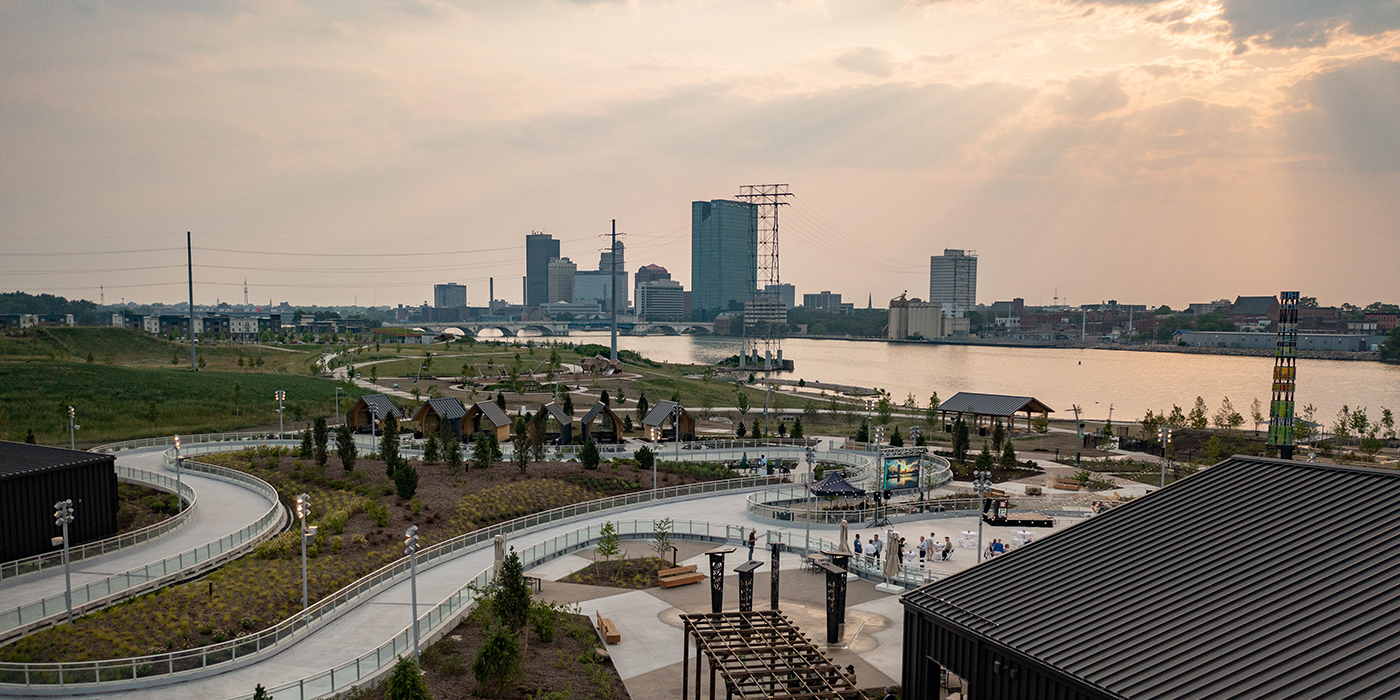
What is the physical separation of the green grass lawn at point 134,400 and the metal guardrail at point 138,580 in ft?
112

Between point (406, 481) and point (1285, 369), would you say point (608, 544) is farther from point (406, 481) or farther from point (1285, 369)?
point (1285, 369)

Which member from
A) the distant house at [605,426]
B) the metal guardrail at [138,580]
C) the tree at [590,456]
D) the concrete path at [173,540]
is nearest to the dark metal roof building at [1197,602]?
the metal guardrail at [138,580]

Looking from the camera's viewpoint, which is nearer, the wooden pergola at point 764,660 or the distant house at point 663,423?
the wooden pergola at point 764,660

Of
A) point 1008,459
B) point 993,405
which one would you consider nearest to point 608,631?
point 1008,459

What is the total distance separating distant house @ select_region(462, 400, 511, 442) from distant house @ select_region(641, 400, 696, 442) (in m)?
9.61

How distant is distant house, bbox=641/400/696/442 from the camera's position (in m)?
53.8

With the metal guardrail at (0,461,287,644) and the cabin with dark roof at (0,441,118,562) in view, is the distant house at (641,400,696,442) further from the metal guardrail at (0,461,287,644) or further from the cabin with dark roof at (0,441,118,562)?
the cabin with dark roof at (0,441,118,562)

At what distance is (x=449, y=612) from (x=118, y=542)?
1411 centimetres

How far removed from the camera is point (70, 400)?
61.2 metres

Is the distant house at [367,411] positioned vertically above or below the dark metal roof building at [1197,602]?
below

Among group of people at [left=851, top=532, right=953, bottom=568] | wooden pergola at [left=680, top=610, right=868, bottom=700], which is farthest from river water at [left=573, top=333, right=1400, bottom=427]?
wooden pergola at [left=680, top=610, right=868, bottom=700]

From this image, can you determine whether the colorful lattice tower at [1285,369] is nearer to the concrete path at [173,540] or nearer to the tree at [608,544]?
the tree at [608,544]

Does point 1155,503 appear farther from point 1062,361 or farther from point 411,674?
point 1062,361

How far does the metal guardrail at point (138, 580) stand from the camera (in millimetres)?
19438
